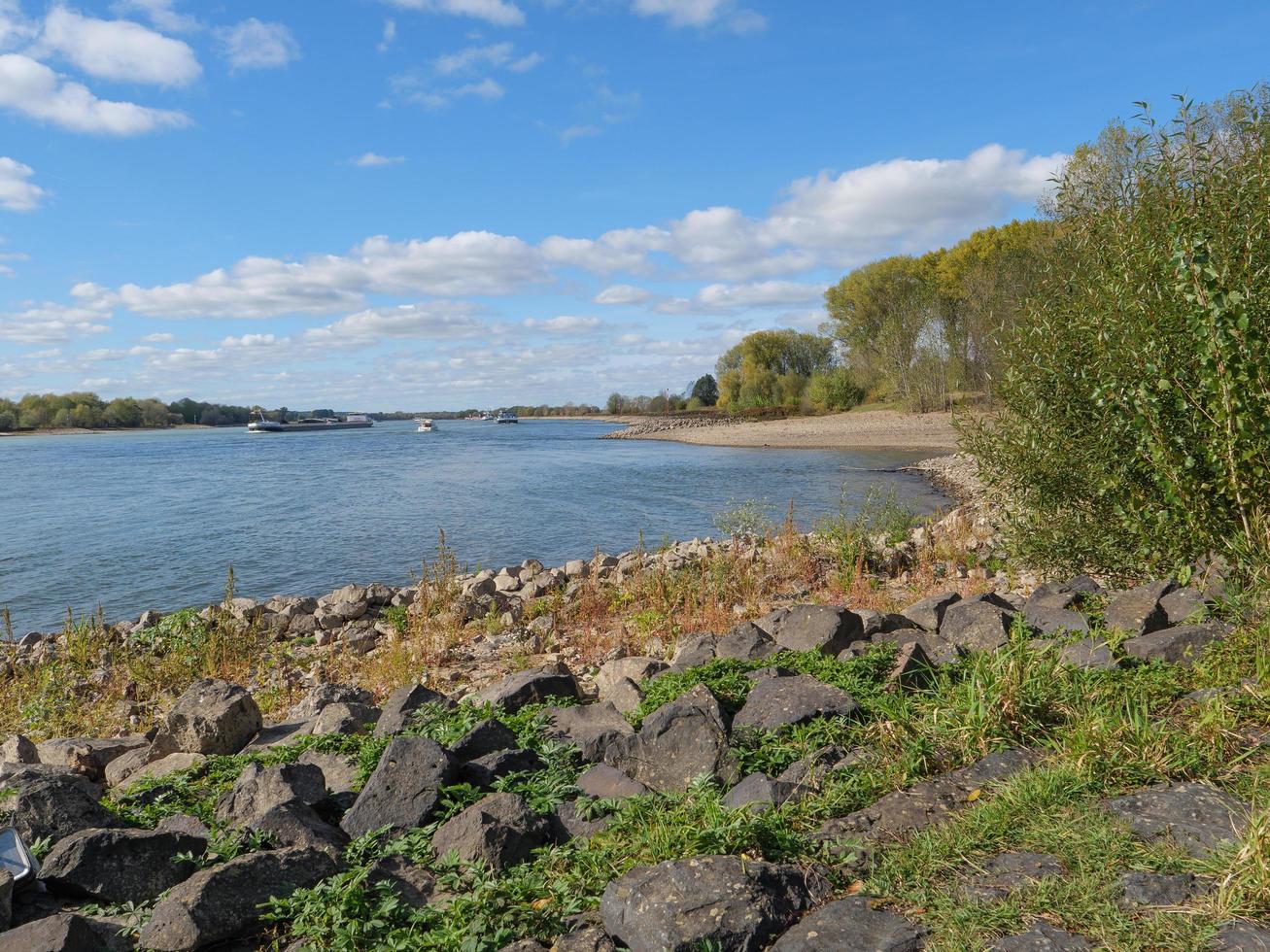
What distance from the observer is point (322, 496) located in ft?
105

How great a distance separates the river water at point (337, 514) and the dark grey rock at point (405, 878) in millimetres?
9295

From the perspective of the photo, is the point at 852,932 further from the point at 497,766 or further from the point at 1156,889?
the point at 497,766

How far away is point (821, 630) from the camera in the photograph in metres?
6.62

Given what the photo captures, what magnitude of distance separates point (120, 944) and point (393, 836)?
1202 millimetres

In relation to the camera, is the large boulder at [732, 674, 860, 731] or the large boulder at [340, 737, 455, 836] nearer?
the large boulder at [340, 737, 455, 836]

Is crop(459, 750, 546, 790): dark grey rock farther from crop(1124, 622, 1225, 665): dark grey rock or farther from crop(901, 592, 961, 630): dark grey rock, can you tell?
crop(1124, 622, 1225, 665): dark grey rock

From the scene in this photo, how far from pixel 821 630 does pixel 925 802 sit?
8.56ft

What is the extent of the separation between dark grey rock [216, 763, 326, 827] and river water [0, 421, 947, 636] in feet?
27.9

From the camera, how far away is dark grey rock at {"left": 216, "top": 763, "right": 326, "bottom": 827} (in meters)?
4.26

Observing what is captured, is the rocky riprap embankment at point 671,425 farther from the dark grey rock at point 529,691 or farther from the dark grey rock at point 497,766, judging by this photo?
the dark grey rock at point 497,766

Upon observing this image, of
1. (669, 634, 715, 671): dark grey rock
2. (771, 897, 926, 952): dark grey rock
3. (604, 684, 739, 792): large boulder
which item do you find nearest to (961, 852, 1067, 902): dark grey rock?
(771, 897, 926, 952): dark grey rock

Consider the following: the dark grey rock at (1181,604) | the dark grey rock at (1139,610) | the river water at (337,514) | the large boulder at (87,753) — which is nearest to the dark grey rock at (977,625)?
the dark grey rock at (1139,610)

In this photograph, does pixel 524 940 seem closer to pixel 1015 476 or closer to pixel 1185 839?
pixel 1185 839

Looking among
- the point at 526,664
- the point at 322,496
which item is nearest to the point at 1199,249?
the point at 526,664
